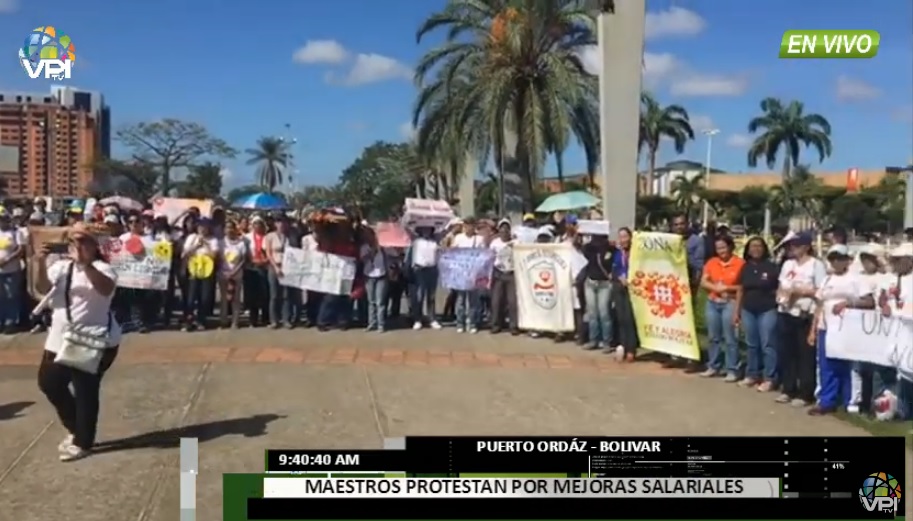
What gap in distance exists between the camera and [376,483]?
8.89 feet

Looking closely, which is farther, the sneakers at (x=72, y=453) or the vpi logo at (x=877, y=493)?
the sneakers at (x=72, y=453)

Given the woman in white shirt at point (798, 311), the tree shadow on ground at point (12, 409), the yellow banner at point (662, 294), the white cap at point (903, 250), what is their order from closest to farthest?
the white cap at point (903, 250), the tree shadow on ground at point (12, 409), the woman in white shirt at point (798, 311), the yellow banner at point (662, 294)

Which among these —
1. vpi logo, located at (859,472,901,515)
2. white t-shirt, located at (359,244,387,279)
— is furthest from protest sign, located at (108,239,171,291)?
vpi logo, located at (859,472,901,515)

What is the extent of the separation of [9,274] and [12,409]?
371 cm

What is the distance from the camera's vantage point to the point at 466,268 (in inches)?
374

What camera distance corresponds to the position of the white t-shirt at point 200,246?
9008 millimetres

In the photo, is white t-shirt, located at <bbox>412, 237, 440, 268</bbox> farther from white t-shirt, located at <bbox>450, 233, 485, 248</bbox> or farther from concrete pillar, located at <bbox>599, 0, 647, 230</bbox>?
concrete pillar, located at <bbox>599, 0, 647, 230</bbox>

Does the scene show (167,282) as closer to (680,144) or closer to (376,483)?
(680,144)

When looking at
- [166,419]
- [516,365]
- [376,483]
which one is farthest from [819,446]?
[516,365]

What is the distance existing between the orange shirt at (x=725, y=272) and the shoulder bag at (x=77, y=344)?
4497 mm

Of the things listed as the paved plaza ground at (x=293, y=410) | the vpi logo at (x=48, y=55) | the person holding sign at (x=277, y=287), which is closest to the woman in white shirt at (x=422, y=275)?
the person holding sign at (x=277, y=287)

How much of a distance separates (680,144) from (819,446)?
2.13 meters

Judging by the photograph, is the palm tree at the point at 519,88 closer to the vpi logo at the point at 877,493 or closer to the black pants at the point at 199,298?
the black pants at the point at 199,298

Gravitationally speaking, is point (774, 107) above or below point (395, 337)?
above
